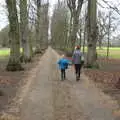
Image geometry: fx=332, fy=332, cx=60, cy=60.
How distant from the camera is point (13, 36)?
2264 centimetres

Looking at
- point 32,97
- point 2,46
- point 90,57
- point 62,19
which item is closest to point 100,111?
point 32,97

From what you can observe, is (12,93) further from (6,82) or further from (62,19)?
(62,19)

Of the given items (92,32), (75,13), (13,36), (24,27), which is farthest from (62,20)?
(13,36)

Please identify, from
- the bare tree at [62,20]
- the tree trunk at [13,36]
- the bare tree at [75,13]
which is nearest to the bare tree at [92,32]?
the tree trunk at [13,36]

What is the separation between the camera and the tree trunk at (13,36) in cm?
2230

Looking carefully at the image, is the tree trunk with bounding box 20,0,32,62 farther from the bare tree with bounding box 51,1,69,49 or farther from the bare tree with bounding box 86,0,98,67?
the bare tree with bounding box 51,1,69,49

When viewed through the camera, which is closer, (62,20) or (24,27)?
(24,27)

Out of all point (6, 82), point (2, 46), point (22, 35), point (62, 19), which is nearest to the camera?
point (6, 82)

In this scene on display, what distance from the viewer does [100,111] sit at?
947cm

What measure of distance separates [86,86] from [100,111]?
17.9ft

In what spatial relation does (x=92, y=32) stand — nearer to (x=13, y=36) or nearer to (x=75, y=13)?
(x=13, y=36)

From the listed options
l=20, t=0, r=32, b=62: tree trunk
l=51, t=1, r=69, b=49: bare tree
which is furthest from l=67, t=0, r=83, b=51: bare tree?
l=51, t=1, r=69, b=49: bare tree

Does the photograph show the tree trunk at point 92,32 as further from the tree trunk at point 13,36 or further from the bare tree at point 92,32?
the tree trunk at point 13,36

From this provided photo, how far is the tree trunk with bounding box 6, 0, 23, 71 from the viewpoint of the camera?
22297 millimetres
